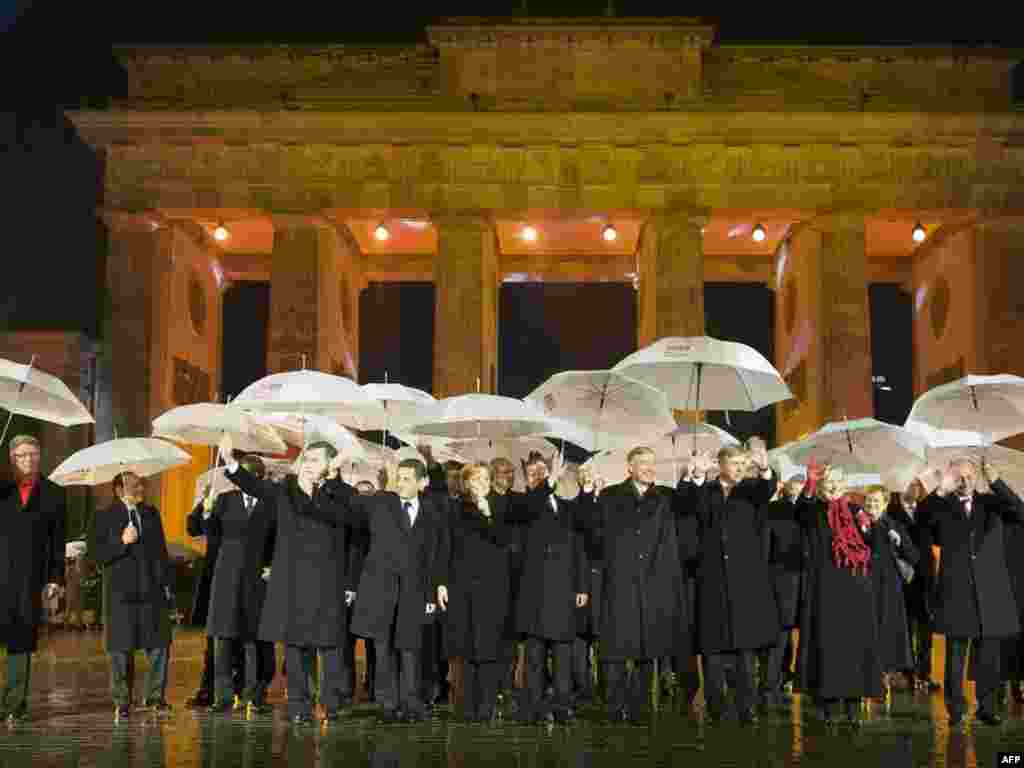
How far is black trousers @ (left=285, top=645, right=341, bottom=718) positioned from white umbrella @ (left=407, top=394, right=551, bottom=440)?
2940 millimetres

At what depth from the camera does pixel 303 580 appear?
11625 mm

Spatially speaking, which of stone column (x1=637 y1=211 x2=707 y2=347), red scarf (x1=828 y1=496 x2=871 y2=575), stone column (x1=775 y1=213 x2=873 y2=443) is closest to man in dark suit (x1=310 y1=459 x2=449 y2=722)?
red scarf (x1=828 y1=496 x2=871 y2=575)

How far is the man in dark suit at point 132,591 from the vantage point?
12180mm

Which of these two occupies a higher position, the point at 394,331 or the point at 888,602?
the point at 394,331

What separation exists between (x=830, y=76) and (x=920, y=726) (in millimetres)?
26874

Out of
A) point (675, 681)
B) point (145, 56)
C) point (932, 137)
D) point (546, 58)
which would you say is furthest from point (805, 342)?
point (675, 681)

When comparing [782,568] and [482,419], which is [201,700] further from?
[782,568]

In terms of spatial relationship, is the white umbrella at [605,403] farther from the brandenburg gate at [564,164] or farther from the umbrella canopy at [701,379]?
the brandenburg gate at [564,164]

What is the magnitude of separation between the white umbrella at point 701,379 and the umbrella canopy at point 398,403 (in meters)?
2.79

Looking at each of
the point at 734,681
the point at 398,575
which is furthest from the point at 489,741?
the point at 734,681

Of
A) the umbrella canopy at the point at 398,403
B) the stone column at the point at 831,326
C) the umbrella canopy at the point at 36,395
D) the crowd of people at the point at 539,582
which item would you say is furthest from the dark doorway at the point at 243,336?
the crowd of people at the point at 539,582

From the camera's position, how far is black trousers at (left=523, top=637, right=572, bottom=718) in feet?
37.9

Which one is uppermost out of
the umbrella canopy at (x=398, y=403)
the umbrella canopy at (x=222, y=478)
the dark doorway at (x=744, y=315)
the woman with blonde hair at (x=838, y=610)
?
the dark doorway at (x=744, y=315)

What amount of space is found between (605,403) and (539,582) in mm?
3237
